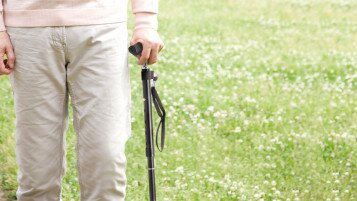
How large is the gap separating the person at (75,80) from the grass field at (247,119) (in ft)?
5.86

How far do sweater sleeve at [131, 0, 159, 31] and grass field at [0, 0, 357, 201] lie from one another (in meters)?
2.28

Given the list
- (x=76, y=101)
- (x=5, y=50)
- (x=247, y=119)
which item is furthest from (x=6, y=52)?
(x=247, y=119)

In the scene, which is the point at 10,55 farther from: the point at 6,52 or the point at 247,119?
the point at 247,119

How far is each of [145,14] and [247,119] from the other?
14.8 feet

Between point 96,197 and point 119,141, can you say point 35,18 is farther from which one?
point 96,197

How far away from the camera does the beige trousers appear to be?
3.90 metres

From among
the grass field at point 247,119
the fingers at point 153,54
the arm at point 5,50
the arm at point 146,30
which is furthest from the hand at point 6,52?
the grass field at point 247,119

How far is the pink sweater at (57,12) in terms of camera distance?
3830mm

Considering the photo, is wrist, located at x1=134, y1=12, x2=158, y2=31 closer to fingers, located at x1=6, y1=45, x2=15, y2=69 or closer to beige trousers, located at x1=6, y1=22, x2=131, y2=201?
beige trousers, located at x1=6, y1=22, x2=131, y2=201

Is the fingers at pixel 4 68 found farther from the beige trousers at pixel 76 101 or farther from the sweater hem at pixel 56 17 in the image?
the sweater hem at pixel 56 17

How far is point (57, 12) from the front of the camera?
3.83 m

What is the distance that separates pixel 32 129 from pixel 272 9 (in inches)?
587

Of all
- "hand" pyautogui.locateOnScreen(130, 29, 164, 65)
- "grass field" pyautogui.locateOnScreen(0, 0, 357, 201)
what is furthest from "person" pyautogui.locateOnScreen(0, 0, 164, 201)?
"grass field" pyautogui.locateOnScreen(0, 0, 357, 201)

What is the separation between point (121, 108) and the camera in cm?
410
